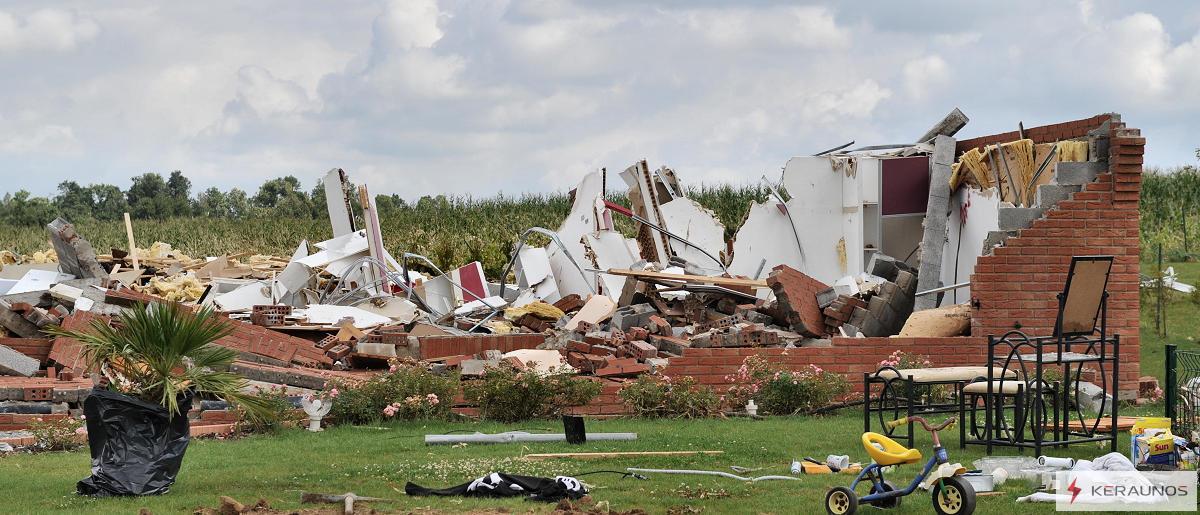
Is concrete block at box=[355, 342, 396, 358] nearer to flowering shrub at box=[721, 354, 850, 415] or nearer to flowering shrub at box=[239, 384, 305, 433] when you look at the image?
flowering shrub at box=[239, 384, 305, 433]

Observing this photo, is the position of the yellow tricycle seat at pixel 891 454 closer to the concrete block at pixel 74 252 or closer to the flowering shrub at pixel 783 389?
the flowering shrub at pixel 783 389

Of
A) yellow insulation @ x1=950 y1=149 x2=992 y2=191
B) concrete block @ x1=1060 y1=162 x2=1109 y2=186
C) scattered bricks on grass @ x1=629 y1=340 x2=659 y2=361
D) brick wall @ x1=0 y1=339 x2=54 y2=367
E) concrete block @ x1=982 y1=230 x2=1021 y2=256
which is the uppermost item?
yellow insulation @ x1=950 y1=149 x2=992 y2=191

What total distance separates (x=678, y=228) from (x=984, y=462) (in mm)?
10543

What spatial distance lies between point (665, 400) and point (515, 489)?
12.7 ft

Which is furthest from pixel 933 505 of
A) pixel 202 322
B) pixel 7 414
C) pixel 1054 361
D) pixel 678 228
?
pixel 678 228

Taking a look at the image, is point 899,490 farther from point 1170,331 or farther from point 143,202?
point 143,202

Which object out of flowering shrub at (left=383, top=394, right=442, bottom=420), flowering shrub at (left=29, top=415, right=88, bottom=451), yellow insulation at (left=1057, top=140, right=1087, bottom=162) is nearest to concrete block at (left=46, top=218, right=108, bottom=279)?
flowering shrub at (left=29, top=415, right=88, bottom=451)

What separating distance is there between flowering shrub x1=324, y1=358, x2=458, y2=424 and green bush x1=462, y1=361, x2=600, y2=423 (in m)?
0.28

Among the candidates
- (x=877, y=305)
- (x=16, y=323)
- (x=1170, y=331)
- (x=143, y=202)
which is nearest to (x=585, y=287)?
(x=877, y=305)

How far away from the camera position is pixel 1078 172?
1086 cm

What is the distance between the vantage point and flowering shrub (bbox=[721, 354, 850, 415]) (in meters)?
9.66

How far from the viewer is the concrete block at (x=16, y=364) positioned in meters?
10.2

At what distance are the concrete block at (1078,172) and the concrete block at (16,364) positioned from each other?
37.6 ft

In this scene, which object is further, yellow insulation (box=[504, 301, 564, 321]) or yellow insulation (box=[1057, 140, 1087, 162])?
yellow insulation (box=[504, 301, 564, 321])
